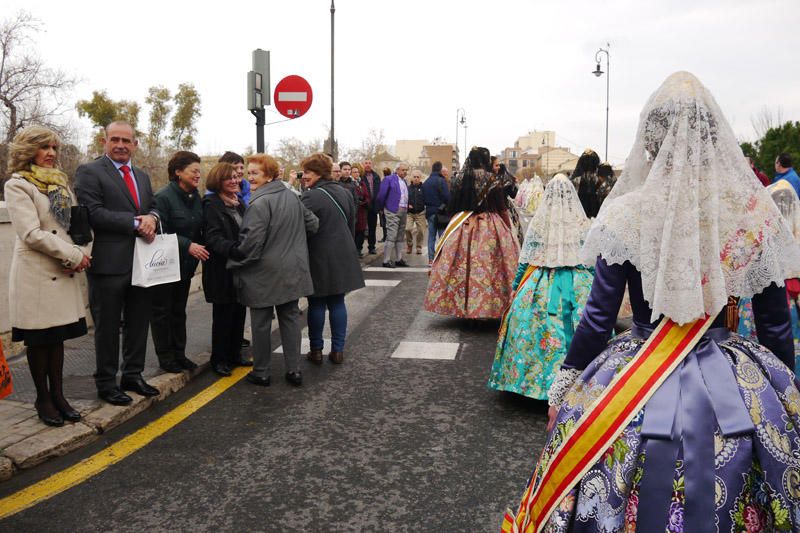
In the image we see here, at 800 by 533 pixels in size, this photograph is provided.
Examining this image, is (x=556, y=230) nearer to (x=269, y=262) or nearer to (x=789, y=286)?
(x=789, y=286)

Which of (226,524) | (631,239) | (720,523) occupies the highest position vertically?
(631,239)

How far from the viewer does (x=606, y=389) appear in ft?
7.45

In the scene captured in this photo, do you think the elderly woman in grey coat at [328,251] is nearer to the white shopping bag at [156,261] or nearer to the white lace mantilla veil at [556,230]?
the white shopping bag at [156,261]

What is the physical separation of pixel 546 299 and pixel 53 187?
3379mm

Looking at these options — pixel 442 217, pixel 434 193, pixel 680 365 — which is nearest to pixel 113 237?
pixel 680 365

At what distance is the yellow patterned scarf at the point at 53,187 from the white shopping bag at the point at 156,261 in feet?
1.92

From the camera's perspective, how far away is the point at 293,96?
37.3ft

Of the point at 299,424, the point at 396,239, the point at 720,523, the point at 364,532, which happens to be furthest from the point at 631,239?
the point at 396,239

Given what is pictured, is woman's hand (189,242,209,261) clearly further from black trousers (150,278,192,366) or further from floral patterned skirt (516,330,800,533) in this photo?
floral patterned skirt (516,330,800,533)

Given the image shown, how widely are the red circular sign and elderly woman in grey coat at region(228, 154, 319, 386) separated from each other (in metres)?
5.67

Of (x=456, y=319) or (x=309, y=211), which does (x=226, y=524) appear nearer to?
(x=309, y=211)

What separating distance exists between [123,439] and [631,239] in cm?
349

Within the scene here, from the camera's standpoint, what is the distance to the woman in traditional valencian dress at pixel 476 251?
308 inches

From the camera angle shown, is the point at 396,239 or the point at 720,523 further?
the point at 396,239
